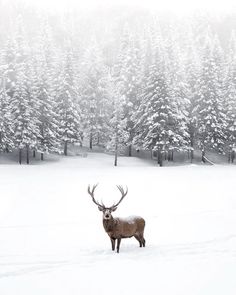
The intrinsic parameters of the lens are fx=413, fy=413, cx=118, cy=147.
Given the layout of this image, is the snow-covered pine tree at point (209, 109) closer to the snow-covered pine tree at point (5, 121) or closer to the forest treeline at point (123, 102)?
the forest treeline at point (123, 102)

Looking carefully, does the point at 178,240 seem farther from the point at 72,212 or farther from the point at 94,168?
the point at 94,168

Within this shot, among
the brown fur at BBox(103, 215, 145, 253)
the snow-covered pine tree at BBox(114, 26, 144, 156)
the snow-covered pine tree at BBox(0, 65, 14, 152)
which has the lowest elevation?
the brown fur at BBox(103, 215, 145, 253)

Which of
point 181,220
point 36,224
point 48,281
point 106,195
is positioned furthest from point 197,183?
point 48,281

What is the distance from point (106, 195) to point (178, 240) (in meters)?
11.3

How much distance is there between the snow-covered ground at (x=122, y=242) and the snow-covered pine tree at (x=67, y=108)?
1738 centimetres

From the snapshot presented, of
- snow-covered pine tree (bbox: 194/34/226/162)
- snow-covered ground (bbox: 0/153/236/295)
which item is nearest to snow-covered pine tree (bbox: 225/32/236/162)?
snow-covered pine tree (bbox: 194/34/226/162)

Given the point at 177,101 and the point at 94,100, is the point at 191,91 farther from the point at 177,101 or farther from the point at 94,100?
the point at 94,100

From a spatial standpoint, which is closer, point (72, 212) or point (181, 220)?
point (181, 220)

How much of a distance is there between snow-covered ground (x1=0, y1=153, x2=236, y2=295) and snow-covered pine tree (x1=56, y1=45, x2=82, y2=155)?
17384 millimetres

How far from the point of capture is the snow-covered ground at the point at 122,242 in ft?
31.1

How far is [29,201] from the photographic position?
2312 cm

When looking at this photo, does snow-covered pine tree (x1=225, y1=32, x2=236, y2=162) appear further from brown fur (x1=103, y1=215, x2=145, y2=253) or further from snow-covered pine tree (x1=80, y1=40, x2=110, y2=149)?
brown fur (x1=103, y1=215, x2=145, y2=253)

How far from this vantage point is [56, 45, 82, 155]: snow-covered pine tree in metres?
49.3

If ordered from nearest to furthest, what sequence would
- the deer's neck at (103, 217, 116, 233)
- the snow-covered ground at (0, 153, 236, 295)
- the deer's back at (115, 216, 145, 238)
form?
1. the snow-covered ground at (0, 153, 236, 295)
2. the deer's neck at (103, 217, 116, 233)
3. the deer's back at (115, 216, 145, 238)
